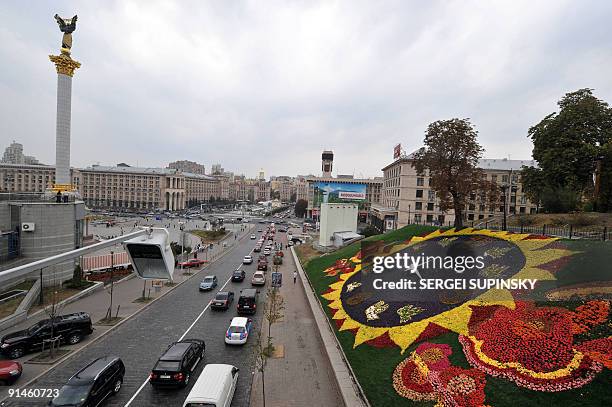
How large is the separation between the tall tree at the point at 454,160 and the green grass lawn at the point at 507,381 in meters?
8.54

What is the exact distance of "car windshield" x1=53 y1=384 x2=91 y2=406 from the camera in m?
11.5

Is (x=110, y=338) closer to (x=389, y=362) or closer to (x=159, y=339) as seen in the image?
(x=159, y=339)

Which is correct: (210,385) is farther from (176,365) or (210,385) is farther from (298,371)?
(298,371)

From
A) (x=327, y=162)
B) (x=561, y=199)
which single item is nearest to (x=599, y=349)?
(x=561, y=199)

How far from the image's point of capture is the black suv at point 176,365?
545 inches

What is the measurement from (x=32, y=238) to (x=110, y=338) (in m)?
16.6

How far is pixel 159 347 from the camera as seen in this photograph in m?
18.5

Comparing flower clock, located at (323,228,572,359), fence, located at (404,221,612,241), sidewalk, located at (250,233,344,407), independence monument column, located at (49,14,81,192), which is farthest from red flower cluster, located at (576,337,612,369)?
independence monument column, located at (49,14,81,192)

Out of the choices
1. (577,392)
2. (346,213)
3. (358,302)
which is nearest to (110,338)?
(358,302)

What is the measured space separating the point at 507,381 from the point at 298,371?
862 centimetres

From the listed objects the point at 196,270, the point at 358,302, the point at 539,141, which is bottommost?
the point at 196,270

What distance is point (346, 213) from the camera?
52719 mm

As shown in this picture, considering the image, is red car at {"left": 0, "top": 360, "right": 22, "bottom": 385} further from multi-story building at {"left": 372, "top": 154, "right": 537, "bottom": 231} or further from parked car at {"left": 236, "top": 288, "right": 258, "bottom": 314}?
multi-story building at {"left": 372, "top": 154, "right": 537, "bottom": 231}

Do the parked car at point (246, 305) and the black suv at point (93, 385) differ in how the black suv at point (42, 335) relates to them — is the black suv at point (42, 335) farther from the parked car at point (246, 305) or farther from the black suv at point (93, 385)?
the parked car at point (246, 305)
